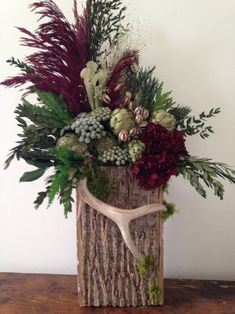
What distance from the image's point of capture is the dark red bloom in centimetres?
73

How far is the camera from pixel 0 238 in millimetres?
1081

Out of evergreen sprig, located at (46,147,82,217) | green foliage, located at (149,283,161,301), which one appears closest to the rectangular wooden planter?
green foliage, located at (149,283,161,301)

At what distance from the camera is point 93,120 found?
0.74 meters

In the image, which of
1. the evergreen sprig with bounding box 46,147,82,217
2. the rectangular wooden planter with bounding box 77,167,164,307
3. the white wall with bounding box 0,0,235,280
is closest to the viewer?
the evergreen sprig with bounding box 46,147,82,217

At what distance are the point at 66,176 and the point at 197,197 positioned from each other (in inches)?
17.7

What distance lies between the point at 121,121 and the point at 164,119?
0.09m

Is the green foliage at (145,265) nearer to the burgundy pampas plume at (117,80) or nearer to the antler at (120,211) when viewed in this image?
the antler at (120,211)

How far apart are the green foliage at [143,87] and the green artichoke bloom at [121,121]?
81mm

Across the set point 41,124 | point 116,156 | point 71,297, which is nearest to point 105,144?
point 116,156

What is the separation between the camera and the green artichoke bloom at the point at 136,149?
2.41 ft

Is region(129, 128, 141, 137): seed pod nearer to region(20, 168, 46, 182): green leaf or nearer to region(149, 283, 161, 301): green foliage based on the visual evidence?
region(20, 168, 46, 182): green leaf

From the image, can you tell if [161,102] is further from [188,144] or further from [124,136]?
[188,144]

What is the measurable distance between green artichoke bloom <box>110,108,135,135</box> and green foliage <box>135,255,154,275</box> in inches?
11.6

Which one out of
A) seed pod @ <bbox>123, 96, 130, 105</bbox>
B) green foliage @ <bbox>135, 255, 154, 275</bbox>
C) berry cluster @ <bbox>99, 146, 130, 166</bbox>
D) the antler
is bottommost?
green foliage @ <bbox>135, 255, 154, 275</bbox>
